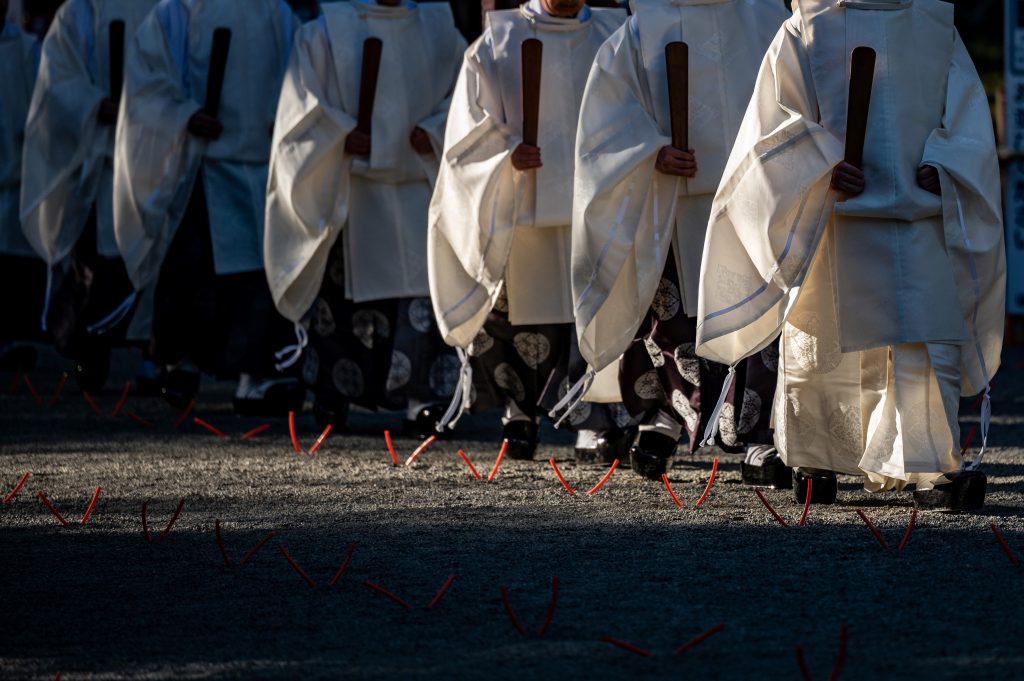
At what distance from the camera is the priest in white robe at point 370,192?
23.9 feet

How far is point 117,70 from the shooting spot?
8523 mm

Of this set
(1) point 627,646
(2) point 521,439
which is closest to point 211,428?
(2) point 521,439

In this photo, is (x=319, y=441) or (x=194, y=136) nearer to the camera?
(x=319, y=441)

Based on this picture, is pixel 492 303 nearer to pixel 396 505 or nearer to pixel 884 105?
pixel 396 505

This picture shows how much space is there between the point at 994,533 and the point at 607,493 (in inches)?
54.3

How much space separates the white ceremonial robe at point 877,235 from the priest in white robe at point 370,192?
2367 millimetres

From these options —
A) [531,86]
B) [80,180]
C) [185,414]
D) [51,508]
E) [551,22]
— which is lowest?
[185,414]

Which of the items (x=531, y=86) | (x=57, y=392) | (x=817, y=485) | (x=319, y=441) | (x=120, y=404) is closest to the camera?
(x=817, y=485)

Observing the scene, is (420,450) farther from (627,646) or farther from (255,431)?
(627,646)

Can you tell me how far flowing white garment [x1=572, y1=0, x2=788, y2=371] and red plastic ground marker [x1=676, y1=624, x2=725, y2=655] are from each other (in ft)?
7.08

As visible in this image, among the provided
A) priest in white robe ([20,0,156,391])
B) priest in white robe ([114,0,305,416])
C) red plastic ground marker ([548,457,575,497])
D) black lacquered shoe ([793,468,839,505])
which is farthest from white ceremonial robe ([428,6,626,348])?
priest in white robe ([20,0,156,391])

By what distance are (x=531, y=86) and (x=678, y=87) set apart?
679mm

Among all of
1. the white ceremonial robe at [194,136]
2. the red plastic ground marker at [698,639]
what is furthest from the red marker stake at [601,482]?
the white ceremonial robe at [194,136]

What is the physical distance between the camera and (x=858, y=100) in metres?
4.91
